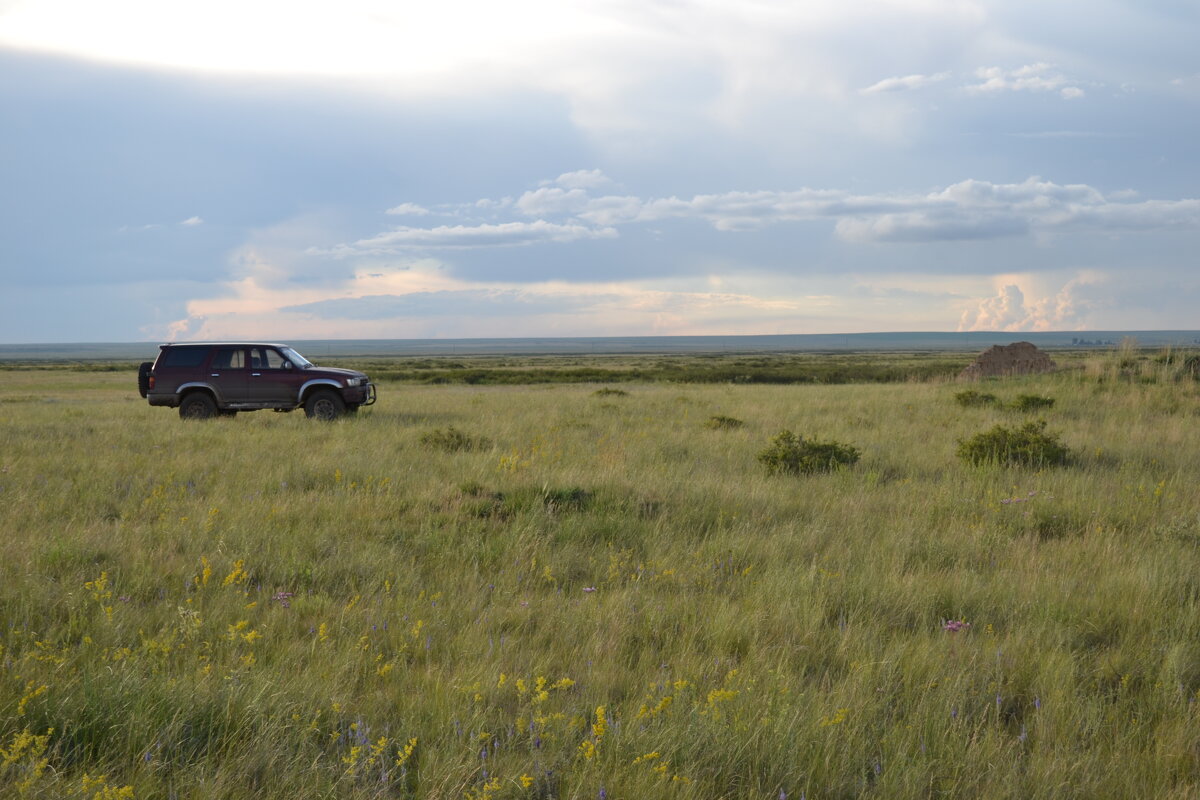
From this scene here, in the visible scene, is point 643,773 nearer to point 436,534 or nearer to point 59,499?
point 436,534

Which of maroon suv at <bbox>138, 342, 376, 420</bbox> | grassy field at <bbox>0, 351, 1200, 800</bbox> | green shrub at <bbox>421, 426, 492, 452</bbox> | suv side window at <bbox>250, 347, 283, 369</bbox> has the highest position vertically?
suv side window at <bbox>250, 347, 283, 369</bbox>

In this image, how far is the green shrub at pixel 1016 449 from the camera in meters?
10.2

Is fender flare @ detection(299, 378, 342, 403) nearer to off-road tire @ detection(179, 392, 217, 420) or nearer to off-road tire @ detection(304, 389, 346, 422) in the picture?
off-road tire @ detection(304, 389, 346, 422)

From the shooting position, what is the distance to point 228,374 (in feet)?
57.5

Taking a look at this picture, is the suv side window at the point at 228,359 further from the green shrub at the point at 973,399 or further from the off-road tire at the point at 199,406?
the green shrub at the point at 973,399

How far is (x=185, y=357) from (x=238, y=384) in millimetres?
1345

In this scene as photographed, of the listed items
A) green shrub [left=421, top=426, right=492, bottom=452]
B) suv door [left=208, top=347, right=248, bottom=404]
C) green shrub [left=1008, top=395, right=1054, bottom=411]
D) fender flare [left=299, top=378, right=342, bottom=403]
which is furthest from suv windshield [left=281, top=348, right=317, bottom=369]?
green shrub [left=1008, top=395, right=1054, bottom=411]

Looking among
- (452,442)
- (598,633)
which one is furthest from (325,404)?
(598,633)

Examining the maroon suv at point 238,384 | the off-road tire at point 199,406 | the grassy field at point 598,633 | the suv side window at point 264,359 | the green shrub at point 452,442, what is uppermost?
the suv side window at point 264,359

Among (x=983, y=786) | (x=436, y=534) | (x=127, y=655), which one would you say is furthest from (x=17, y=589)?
(x=983, y=786)

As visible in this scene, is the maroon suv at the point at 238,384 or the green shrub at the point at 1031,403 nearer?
the green shrub at the point at 1031,403

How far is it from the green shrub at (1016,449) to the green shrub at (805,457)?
1542mm

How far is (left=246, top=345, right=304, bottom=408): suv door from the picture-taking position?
692 inches

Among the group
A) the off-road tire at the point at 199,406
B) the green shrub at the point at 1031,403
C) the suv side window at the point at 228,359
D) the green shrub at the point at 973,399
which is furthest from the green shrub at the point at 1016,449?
the off-road tire at the point at 199,406
